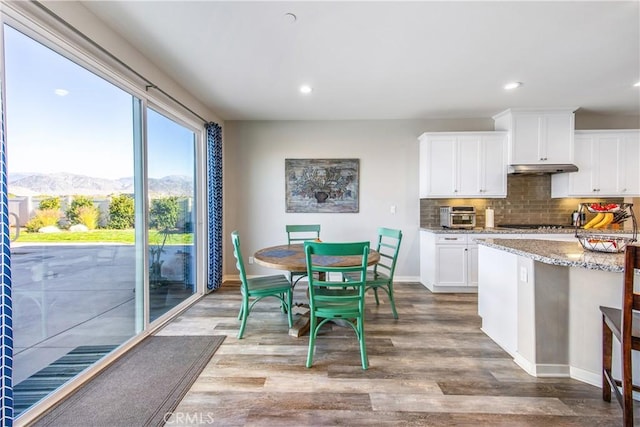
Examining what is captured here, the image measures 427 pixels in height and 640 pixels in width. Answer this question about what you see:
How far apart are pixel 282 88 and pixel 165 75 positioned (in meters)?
1.23

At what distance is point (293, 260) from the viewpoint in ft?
7.70

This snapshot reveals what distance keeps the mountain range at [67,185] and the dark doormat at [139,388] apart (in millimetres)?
1334

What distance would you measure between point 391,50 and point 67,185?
2.72m

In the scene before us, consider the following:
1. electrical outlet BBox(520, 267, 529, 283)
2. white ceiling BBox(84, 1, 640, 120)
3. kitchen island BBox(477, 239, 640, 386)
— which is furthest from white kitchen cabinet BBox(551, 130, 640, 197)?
electrical outlet BBox(520, 267, 529, 283)

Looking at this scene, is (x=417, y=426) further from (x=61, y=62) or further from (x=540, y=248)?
(x=61, y=62)

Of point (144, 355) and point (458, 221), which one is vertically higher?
point (458, 221)

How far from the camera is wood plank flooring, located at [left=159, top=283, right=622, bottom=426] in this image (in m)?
1.55

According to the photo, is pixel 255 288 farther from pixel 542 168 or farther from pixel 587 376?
pixel 542 168

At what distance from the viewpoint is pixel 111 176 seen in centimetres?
215

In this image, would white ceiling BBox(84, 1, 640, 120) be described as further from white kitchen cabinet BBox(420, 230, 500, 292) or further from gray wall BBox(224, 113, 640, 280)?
white kitchen cabinet BBox(420, 230, 500, 292)

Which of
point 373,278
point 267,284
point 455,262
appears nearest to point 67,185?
point 267,284

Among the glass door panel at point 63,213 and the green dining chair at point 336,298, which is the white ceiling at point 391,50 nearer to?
the glass door panel at point 63,213

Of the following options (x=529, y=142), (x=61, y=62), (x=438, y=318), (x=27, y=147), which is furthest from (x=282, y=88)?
(x=529, y=142)

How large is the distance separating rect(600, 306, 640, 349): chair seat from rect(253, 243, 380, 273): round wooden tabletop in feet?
4.72
